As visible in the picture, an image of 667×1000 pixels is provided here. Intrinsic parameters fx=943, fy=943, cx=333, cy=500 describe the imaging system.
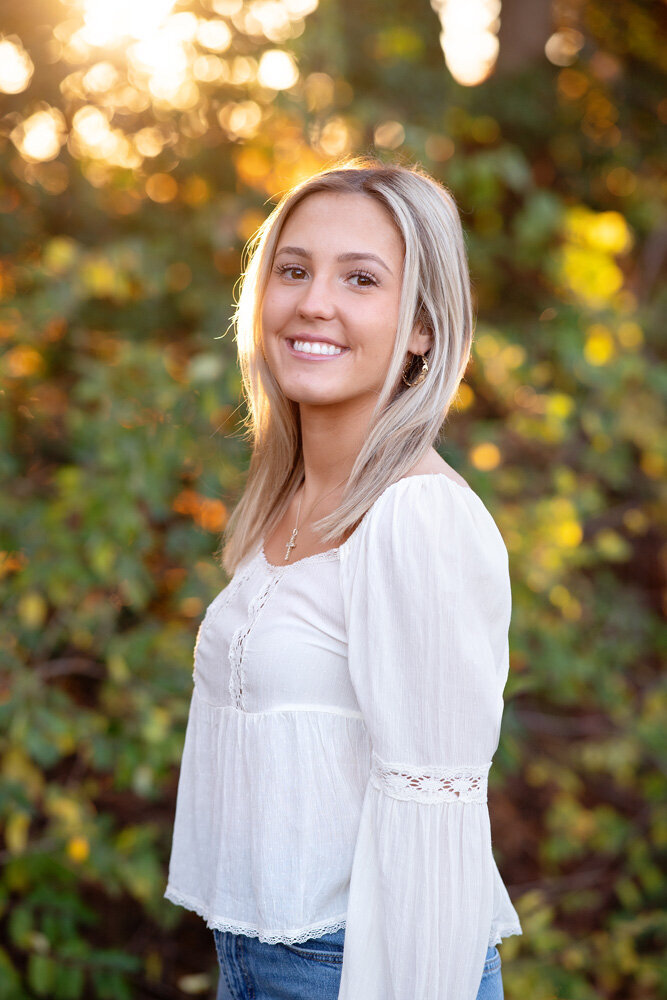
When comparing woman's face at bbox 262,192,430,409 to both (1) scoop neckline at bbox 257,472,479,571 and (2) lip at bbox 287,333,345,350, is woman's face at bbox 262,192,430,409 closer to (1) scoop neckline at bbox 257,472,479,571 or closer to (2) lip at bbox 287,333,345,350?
(2) lip at bbox 287,333,345,350

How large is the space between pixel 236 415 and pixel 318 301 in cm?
132

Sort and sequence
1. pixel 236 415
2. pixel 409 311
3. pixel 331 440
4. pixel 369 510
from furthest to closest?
1. pixel 236 415
2. pixel 331 440
3. pixel 409 311
4. pixel 369 510

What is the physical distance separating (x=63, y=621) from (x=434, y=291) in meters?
1.73

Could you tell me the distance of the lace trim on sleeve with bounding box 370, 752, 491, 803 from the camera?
1086 mm

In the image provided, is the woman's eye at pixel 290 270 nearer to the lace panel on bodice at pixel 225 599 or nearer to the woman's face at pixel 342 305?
the woman's face at pixel 342 305

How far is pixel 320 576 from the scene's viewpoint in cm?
124

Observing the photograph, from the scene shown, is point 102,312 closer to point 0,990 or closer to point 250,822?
point 0,990

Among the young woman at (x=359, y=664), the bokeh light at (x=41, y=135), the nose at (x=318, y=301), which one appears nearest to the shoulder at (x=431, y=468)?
the young woman at (x=359, y=664)

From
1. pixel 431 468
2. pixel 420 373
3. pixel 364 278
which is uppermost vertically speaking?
pixel 364 278

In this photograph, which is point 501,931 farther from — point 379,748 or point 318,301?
point 318,301

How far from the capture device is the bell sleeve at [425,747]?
1070mm

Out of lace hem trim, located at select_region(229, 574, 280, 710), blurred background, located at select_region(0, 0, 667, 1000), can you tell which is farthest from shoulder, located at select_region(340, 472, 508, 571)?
blurred background, located at select_region(0, 0, 667, 1000)

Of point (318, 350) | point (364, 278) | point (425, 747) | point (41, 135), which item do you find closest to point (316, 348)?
point (318, 350)

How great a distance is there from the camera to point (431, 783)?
109cm
